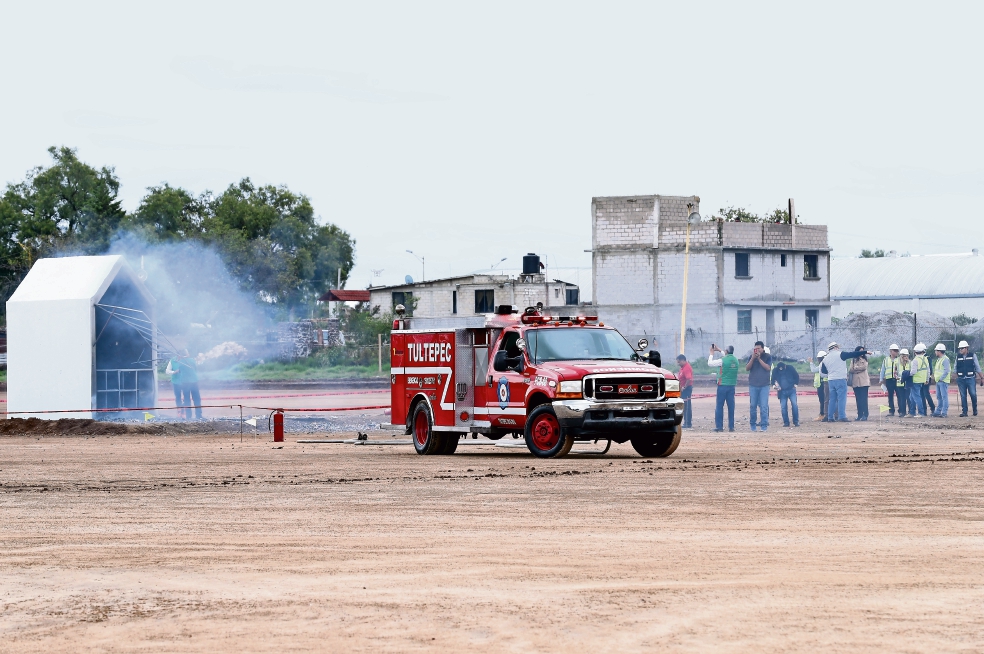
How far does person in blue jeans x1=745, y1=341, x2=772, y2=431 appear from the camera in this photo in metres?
30.0

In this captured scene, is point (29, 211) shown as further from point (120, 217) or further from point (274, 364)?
point (274, 364)

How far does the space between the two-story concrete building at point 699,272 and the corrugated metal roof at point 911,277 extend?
22.5 metres

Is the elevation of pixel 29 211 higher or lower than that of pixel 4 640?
higher

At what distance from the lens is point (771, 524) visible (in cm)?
1254

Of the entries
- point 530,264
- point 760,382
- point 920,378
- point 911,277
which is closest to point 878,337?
point 530,264

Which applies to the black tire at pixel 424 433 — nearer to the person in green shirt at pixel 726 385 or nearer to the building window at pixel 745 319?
the person in green shirt at pixel 726 385

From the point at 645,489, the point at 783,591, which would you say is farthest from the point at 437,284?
the point at 783,591

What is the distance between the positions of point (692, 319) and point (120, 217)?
38675 mm

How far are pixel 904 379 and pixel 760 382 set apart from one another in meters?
4.06

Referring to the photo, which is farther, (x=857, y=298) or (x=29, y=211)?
(x=857, y=298)

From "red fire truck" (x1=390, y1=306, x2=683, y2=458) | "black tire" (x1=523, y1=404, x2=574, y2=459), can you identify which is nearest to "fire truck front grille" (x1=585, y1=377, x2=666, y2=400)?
"red fire truck" (x1=390, y1=306, x2=683, y2=458)

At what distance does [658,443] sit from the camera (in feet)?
70.7

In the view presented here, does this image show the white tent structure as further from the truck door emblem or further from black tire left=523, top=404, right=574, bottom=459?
black tire left=523, top=404, right=574, bottom=459

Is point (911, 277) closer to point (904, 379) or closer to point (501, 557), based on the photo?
point (904, 379)
